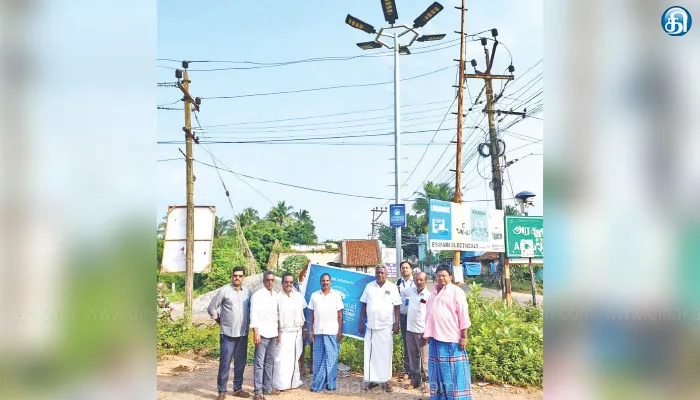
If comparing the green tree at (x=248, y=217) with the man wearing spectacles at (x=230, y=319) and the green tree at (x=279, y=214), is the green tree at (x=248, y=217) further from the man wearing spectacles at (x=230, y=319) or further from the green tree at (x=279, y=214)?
the man wearing spectacles at (x=230, y=319)

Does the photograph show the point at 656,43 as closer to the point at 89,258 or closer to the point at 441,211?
the point at 89,258

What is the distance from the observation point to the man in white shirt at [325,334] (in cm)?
682

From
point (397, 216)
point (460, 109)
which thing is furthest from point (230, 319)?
point (460, 109)

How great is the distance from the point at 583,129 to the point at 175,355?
9.07 metres

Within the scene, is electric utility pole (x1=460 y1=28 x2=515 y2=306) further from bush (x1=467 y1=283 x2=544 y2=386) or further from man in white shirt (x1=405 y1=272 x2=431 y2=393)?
man in white shirt (x1=405 y1=272 x2=431 y2=393)

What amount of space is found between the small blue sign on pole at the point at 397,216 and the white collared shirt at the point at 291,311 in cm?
371

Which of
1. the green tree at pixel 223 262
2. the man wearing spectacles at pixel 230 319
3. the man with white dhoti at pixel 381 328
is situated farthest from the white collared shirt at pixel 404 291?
the green tree at pixel 223 262

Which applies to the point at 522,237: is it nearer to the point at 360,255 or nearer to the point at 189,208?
the point at 189,208

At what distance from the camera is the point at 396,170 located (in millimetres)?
10688

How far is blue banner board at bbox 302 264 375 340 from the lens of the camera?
24.2 ft

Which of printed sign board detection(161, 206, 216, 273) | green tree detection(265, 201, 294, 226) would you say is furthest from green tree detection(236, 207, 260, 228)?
printed sign board detection(161, 206, 216, 273)

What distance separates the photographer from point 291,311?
6.73 meters

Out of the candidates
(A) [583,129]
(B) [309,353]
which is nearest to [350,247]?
(B) [309,353]

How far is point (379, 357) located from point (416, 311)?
836mm
